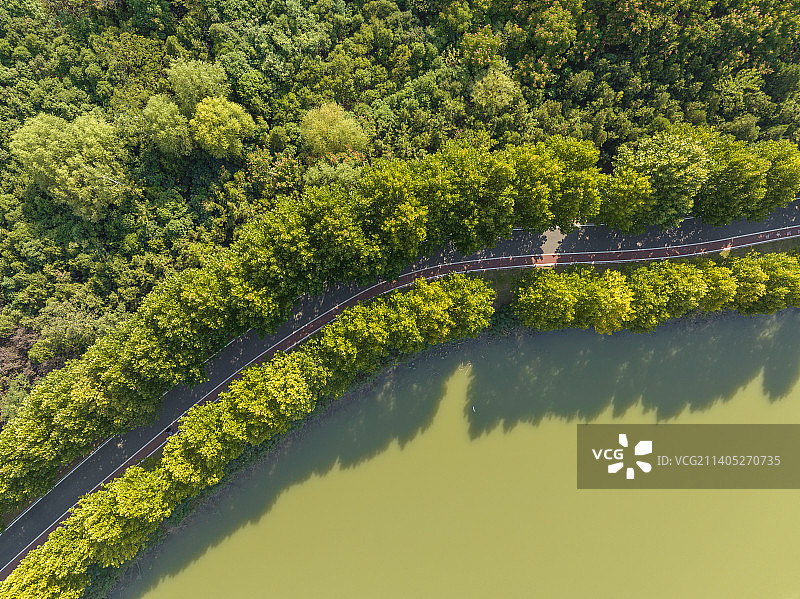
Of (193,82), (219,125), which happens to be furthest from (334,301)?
(193,82)

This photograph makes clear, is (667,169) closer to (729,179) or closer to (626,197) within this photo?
(626,197)

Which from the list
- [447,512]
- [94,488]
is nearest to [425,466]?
[447,512]

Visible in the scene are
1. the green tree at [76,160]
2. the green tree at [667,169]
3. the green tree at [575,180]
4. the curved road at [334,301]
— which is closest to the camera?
the green tree at [76,160]

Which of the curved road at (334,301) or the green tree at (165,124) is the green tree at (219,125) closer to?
the green tree at (165,124)

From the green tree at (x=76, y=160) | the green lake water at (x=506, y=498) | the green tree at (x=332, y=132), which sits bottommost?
the green lake water at (x=506, y=498)

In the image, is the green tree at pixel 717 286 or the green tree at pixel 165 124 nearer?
the green tree at pixel 165 124

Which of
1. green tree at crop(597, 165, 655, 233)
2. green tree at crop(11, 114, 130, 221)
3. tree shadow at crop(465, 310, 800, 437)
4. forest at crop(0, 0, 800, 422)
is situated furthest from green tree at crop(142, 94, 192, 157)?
green tree at crop(597, 165, 655, 233)

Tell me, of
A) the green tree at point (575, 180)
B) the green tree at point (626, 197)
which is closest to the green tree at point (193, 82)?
the green tree at point (575, 180)

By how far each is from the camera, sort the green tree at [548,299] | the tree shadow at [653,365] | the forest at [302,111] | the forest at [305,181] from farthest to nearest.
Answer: the tree shadow at [653,365] < the green tree at [548,299] < the forest at [302,111] < the forest at [305,181]
